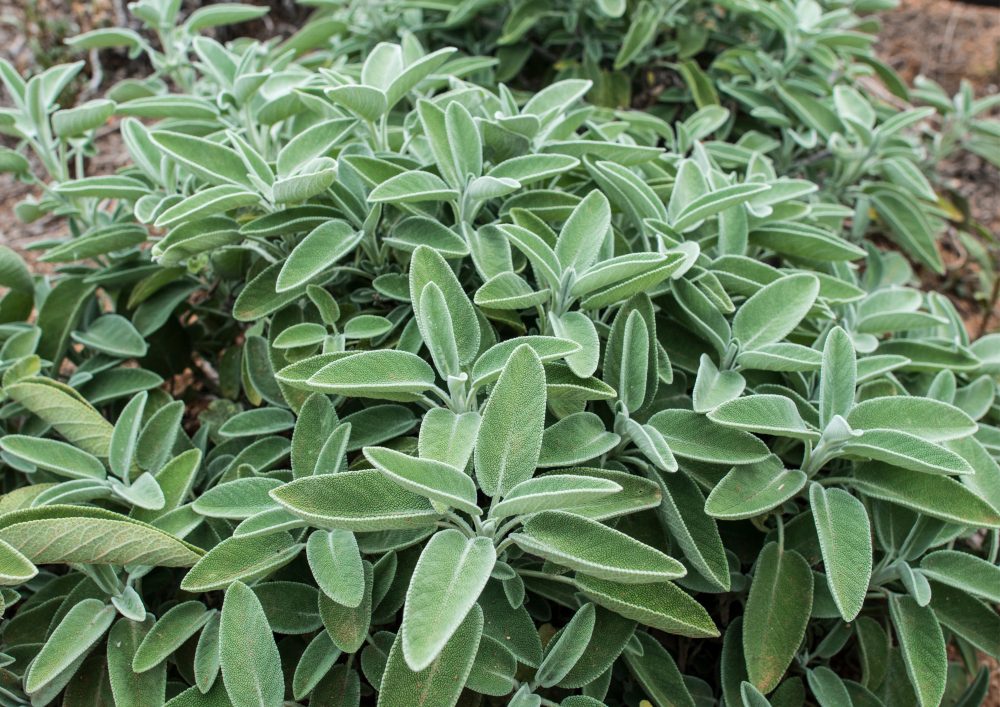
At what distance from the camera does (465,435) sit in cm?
108

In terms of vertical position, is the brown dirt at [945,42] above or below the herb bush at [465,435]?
below

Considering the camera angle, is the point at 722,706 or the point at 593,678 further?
the point at 722,706

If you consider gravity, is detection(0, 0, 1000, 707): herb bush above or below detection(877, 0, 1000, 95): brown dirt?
above

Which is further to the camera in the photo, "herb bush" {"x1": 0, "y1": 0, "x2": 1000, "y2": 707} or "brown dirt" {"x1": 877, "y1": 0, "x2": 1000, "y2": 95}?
"brown dirt" {"x1": 877, "y1": 0, "x2": 1000, "y2": 95}

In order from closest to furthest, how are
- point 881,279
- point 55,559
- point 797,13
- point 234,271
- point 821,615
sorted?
point 55,559
point 821,615
point 234,271
point 881,279
point 797,13

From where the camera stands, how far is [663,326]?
1.42 m

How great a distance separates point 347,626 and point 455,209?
0.71 m

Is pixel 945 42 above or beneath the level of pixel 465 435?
beneath

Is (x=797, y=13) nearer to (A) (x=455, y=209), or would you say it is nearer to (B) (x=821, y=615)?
(A) (x=455, y=209)

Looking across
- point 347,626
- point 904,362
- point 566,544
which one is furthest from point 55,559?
point 904,362

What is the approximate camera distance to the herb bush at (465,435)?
1.04 meters

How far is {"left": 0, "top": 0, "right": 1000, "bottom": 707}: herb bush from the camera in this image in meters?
1.04

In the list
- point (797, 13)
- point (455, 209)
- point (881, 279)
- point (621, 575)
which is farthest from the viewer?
point (797, 13)

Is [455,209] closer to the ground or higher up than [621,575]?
higher up
